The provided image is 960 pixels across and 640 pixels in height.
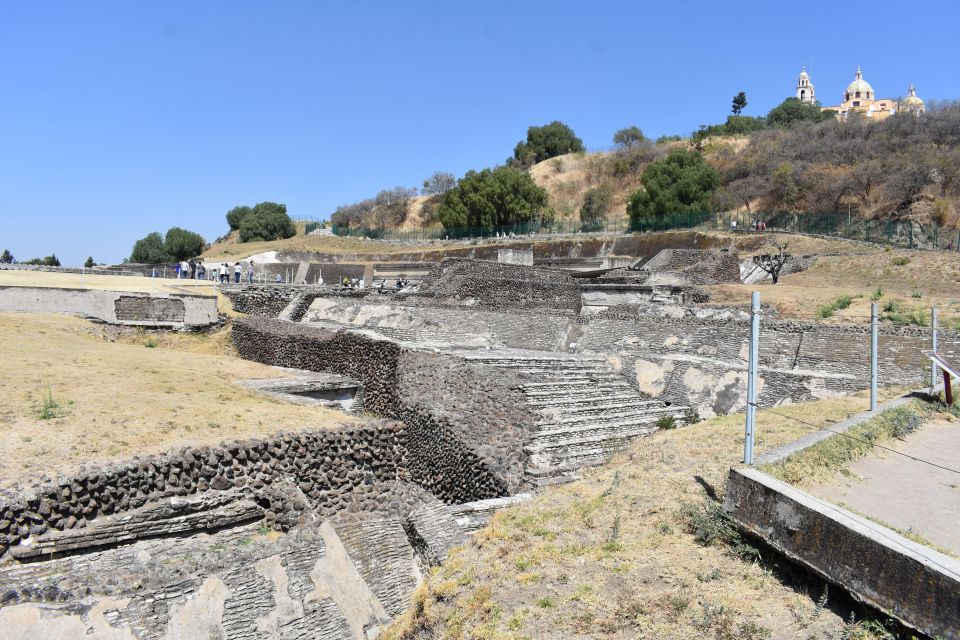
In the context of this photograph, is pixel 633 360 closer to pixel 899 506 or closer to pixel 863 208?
pixel 899 506

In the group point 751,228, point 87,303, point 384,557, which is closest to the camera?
point 384,557

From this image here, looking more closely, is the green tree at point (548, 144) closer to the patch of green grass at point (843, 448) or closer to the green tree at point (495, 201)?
the green tree at point (495, 201)

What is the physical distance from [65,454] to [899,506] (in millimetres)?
7561

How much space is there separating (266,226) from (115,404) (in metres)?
58.2

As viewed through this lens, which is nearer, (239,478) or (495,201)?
(239,478)

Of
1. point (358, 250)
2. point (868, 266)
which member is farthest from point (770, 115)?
point (868, 266)

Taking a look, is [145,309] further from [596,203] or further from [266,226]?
[266,226]

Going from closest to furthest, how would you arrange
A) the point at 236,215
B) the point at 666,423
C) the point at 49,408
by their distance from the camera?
the point at 49,408 < the point at 666,423 < the point at 236,215

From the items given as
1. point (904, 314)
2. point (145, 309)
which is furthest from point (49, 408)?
point (904, 314)

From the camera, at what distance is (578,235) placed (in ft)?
140

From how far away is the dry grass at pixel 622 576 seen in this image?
3689 millimetres

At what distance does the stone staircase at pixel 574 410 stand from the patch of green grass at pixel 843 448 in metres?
3.16

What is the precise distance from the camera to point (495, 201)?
50.2 metres

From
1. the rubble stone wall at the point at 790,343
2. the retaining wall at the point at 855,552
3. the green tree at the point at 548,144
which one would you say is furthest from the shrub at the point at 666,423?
the green tree at the point at 548,144
